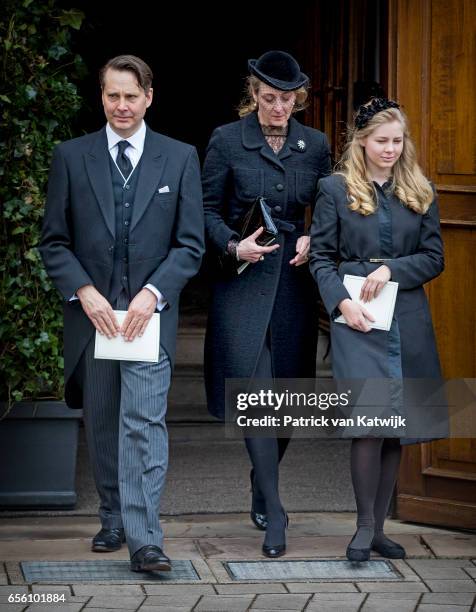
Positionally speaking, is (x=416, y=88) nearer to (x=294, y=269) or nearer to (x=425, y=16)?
(x=425, y=16)

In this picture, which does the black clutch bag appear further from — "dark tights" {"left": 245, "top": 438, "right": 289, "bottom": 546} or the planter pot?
the planter pot

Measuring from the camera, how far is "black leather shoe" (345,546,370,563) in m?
4.64

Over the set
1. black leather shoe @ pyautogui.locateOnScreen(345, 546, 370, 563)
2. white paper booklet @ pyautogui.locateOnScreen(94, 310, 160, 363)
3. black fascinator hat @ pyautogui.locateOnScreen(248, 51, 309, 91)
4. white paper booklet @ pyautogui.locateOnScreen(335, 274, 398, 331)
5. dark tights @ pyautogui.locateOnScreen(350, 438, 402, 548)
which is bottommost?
black leather shoe @ pyautogui.locateOnScreen(345, 546, 370, 563)

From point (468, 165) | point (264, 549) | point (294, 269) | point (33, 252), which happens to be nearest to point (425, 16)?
point (468, 165)

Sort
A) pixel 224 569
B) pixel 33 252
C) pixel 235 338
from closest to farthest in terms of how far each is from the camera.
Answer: pixel 224 569 < pixel 235 338 < pixel 33 252

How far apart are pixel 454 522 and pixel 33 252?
2.05m

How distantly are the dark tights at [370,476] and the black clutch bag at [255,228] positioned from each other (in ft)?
2.62

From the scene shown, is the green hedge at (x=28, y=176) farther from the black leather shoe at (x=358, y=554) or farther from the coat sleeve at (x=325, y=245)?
the black leather shoe at (x=358, y=554)

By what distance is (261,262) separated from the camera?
16.2ft

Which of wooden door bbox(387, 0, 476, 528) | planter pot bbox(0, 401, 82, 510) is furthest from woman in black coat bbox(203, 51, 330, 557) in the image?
planter pot bbox(0, 401, 82, 510)

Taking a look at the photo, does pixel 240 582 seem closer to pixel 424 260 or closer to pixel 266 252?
pixel 266 252

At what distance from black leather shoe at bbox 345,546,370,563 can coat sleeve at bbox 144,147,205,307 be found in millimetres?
1108

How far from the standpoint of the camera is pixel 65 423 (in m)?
5.46

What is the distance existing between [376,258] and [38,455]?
1.76 m
